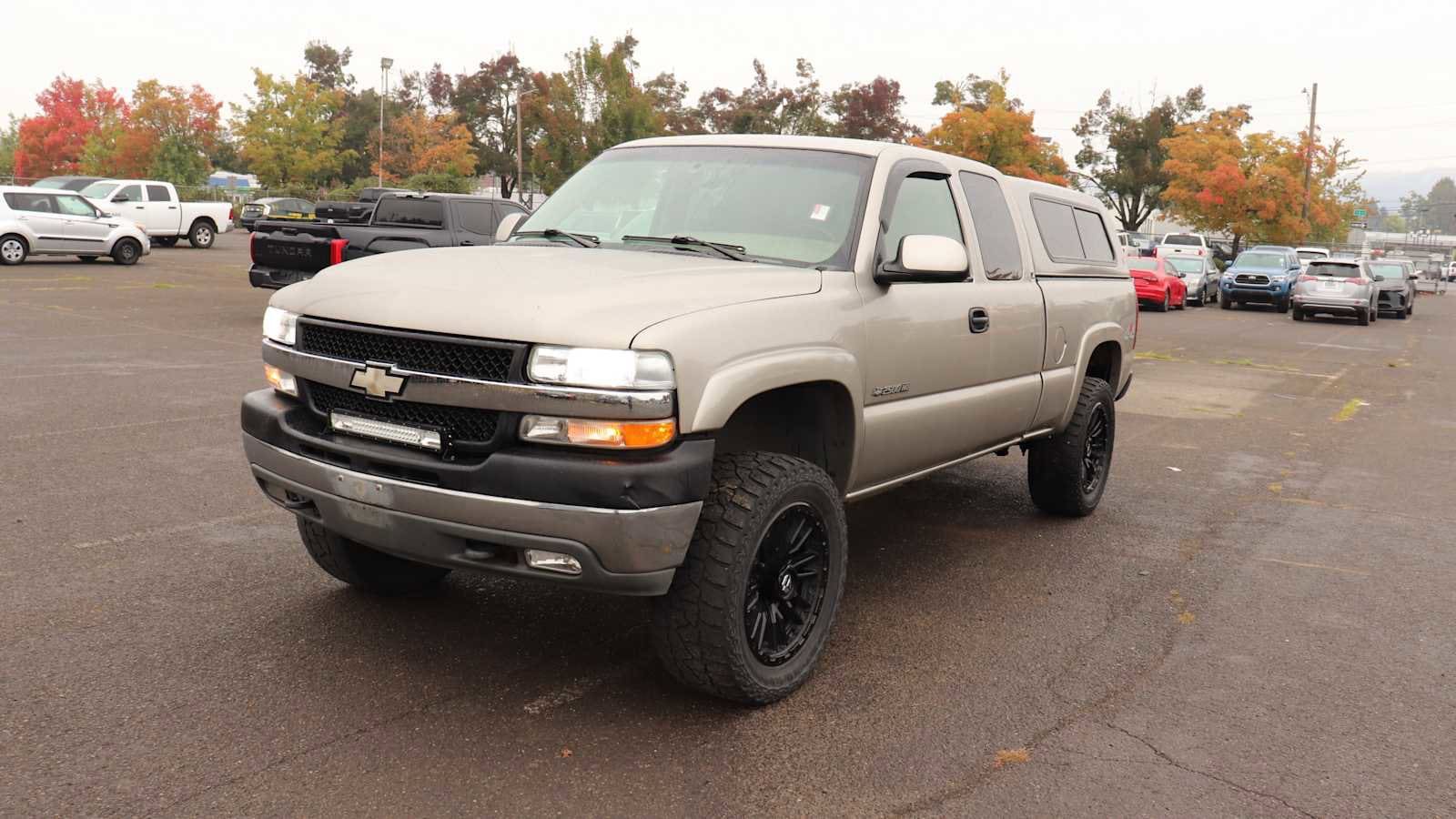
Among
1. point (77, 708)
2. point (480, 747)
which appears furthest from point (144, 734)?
point (480, 747)

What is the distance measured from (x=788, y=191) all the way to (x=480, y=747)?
2.49 metres

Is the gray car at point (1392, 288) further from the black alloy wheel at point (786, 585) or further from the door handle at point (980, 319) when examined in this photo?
the black alloy wheel at point (786, 585)

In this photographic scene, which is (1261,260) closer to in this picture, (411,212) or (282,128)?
(411,212)

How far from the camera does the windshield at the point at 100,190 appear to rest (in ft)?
104

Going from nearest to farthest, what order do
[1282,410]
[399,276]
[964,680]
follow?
[399,276]
[964,680]
[1282,410]

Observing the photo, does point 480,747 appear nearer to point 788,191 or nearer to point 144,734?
point 144,734

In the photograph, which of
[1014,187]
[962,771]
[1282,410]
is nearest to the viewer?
[962,771]

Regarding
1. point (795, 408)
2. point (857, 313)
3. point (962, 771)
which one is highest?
point (857, 313)

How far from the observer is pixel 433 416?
362 centimetres

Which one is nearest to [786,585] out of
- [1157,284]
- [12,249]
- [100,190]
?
[1157,284]

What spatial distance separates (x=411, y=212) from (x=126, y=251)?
13.1m

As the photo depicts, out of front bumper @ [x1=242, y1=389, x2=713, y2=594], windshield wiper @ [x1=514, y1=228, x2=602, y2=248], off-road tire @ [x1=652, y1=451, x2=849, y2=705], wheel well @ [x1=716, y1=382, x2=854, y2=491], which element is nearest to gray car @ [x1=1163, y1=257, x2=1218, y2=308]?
windshield wiper @ [x1=514, y1=228, x2=602, y2=248]

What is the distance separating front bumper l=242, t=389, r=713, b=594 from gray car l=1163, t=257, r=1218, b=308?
28874 millimetres

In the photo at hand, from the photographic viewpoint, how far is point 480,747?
354 centimetres
